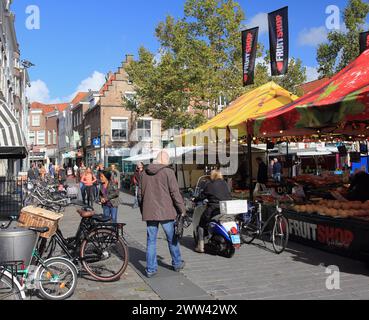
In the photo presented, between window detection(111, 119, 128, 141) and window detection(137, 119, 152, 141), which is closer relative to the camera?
window detection(111, 119, 128, 141)

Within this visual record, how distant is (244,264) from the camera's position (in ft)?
23.0

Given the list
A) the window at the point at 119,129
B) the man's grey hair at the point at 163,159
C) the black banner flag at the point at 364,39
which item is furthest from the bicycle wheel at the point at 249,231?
the window at the point at 119,129

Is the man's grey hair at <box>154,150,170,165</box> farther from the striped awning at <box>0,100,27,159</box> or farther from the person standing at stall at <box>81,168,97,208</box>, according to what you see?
the person standing at stall at <box>81,168,97,208</box>

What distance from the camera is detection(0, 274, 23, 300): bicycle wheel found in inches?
186

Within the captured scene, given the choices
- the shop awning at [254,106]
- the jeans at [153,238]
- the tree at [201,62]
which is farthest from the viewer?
the tree at [201,62]

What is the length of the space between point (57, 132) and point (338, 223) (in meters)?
66.4

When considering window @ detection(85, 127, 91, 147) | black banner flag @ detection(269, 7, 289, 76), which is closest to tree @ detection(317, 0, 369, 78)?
black banner flag @ detection(269, 7, 289, 76)

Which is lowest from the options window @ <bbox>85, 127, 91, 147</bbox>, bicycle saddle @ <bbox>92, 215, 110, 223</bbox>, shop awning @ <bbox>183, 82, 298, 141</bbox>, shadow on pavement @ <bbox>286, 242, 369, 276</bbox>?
shadow on pavement @ <bbox>286, 242, 369, 276</bbox>

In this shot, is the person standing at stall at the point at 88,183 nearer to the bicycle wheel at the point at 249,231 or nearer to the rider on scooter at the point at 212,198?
the bicycle wheel at the point at 249,231

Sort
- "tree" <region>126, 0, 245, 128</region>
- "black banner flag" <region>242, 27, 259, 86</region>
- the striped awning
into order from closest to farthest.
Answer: the striped awning → "black banner flag" <region>242, 27, 259, 86</region> → "tree" <region>126, 0, 245, 128</region>

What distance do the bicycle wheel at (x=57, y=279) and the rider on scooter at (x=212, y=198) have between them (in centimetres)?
313

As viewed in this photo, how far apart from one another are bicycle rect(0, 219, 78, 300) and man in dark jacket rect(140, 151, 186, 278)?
128 cm

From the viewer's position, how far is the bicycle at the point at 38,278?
4750mm
